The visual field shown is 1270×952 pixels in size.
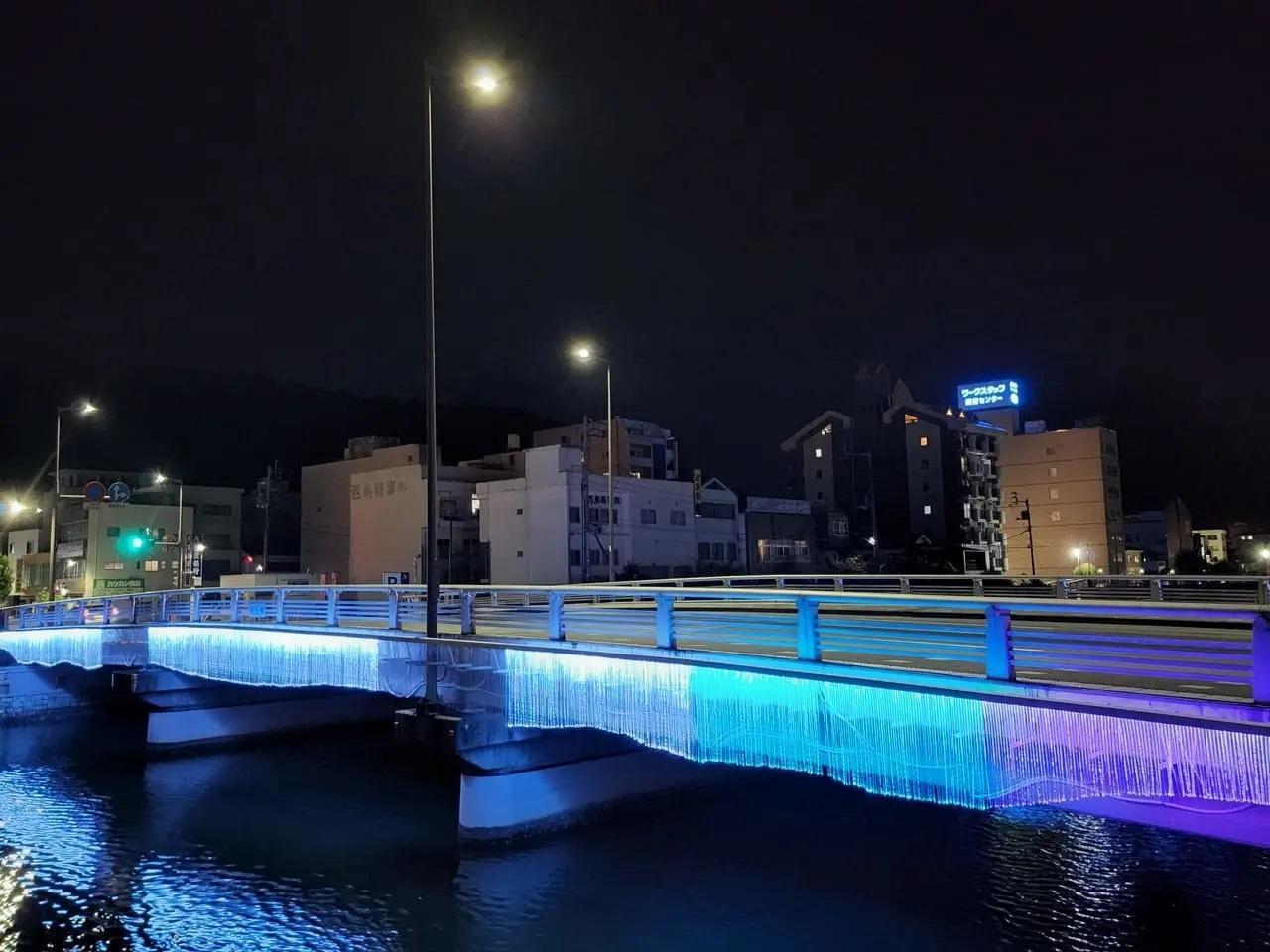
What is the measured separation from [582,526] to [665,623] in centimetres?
4413

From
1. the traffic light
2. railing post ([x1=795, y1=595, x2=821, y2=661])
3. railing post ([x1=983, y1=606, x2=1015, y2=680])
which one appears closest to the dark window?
the traffic light

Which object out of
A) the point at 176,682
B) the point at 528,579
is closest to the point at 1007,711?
the point at 176,682

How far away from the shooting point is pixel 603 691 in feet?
45.9

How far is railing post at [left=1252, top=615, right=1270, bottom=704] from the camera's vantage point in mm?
7617

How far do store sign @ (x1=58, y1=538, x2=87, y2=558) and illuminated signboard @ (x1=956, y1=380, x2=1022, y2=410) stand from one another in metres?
76.2

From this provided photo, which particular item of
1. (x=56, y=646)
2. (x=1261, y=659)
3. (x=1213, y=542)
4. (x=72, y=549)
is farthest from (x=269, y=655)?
(x=1213, y=542)

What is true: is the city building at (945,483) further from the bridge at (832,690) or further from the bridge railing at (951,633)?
the bridge at (832,690)

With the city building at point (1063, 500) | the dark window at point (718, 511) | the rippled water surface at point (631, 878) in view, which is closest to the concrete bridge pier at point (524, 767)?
the rippled water surface at point (631, 878)

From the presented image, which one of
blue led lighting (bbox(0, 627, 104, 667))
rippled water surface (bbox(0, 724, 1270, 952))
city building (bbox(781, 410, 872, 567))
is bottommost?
rippled water surface (bbox(0, 724, 1270, 952))

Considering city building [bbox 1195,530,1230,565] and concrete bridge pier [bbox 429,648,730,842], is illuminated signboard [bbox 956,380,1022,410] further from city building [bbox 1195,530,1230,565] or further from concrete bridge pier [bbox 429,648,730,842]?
concrete bridge pier [bbox 429,648,730,842]

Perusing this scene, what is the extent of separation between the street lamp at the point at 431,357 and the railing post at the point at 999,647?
9886 millimetres

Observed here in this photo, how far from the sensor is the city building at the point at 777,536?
69.9 meters

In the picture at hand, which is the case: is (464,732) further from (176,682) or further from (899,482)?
(899,482)

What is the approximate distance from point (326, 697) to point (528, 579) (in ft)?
81.1
